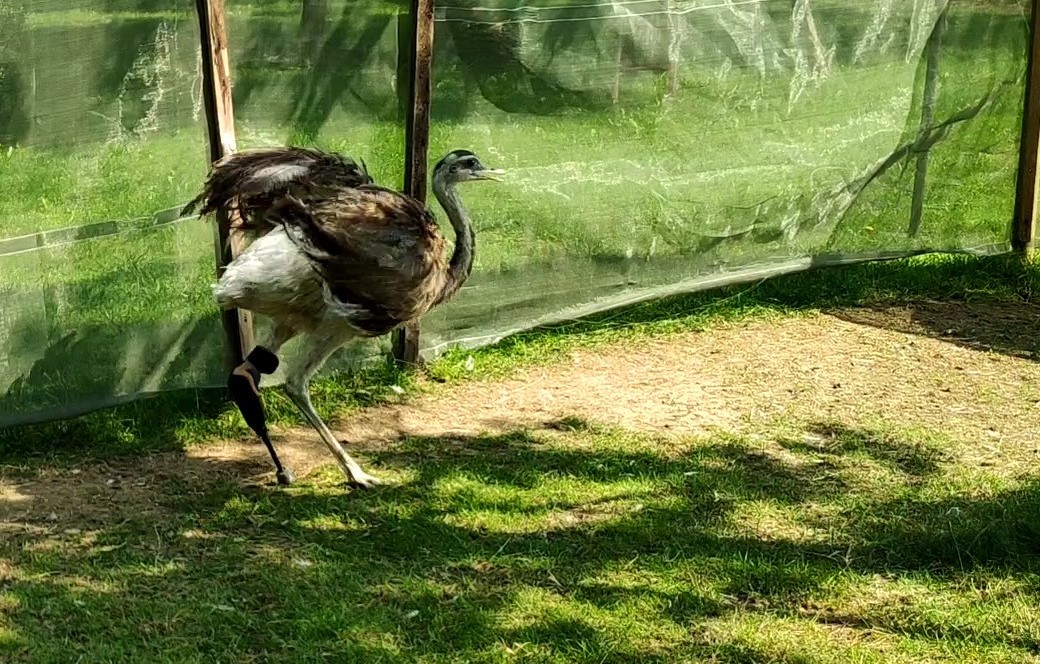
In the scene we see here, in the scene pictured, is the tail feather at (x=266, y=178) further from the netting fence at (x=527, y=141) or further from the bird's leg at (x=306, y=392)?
the bird's leg at (x=306, y=392)

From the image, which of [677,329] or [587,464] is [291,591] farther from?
[677,329]

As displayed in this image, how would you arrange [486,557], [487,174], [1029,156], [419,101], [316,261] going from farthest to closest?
[1029,156], [419,101], [487,174], [316,261], [486,557]

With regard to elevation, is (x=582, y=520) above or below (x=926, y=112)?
below

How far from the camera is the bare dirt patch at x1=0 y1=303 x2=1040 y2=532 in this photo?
5.66 metres

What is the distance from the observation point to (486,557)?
4.96 m

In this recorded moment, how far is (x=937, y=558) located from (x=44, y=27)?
4.05 metres

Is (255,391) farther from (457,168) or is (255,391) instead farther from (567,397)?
(567,397)

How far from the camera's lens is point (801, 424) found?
20.8 feet

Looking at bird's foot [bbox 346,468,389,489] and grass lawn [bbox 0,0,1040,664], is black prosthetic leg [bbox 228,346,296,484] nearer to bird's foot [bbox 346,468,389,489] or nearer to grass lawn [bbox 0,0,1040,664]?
grass lawn [bbox 0,0,1040,664]

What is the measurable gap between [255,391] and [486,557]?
4.14 feet

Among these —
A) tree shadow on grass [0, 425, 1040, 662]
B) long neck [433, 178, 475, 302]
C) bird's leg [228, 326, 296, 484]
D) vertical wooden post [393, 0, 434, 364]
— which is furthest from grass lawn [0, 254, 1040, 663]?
vertical wooden post [393, 0, 434, 364]

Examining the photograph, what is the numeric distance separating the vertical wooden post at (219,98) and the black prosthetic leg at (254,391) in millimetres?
525

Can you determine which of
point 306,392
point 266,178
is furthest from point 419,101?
point 306,392

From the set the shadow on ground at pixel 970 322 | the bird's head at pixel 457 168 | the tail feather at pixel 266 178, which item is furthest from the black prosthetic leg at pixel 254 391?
the shadow on ground at pixel 970 322
